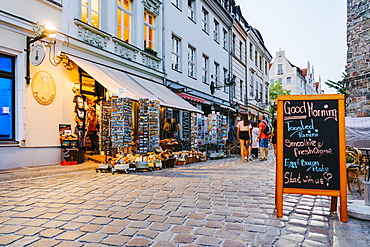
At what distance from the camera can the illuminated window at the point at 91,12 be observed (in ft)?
33.9

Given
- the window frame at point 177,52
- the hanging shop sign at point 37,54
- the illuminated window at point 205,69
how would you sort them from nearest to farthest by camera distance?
1. the hanging shop sign at point 37,54
2. the window frame at point 177,52
3. the illuminated window at point 205,69

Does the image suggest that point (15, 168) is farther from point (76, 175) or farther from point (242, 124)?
point (242, 124)

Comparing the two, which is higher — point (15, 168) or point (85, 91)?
point (85, 91)

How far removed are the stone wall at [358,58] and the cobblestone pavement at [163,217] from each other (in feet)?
34.1

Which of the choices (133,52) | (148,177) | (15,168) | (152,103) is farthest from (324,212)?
(133,52)

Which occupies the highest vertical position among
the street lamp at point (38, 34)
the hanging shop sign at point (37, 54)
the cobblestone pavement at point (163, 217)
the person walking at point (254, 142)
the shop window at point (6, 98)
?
the street lamp at point (38, 34)

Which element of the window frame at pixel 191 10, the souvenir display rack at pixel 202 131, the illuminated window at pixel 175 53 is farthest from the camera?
the window frame at pixel 191 10

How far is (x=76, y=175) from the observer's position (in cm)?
706

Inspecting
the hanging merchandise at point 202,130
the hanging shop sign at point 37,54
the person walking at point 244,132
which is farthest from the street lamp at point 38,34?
the person walking at point 244,132

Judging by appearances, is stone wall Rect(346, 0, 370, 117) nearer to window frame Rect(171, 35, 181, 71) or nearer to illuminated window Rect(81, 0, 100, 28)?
window frame Rect(171, 35, 181, 71)

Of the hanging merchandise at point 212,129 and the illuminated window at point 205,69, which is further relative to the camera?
the illuminated window at point 205,69

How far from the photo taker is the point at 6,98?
7.98m

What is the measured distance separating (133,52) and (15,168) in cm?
665

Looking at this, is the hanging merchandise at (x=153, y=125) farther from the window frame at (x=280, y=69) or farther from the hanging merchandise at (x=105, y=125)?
the window frame at (x=280, y=69)
